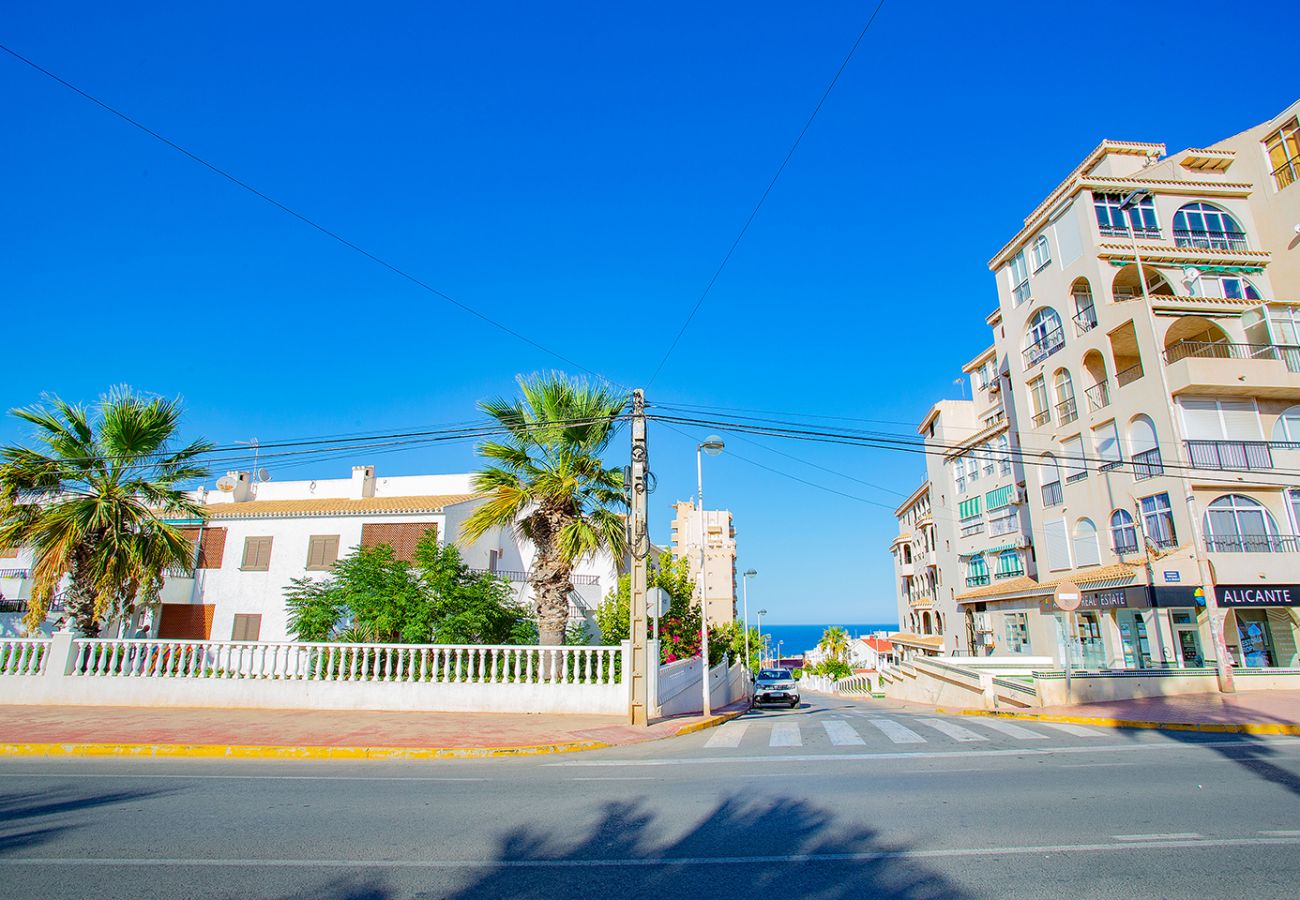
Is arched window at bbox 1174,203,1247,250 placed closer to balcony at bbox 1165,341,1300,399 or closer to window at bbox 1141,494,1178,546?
balcony at bbox 1165,341,1300,399

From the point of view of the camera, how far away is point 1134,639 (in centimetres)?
2633

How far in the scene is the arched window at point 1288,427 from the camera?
81.7 ft

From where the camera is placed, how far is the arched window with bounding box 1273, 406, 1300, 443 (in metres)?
24.9

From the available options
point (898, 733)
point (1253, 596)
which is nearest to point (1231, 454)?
point (1253, 596)

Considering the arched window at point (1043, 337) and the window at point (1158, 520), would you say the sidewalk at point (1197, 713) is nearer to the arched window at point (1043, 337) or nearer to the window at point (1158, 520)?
the window at point (1158, 520)

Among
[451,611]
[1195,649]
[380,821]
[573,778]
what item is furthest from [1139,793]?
[1195,649]

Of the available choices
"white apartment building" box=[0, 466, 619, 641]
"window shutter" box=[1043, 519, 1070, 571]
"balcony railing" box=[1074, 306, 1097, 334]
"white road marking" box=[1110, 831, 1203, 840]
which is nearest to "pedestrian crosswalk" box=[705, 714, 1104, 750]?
"white road marking" box=[1110, 831, 1203, 840]

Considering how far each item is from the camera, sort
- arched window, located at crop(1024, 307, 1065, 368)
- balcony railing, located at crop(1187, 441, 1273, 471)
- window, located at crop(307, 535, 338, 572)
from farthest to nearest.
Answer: arched window, located at crop(1024, 307, 1065, 368), window, located at crop(307, 535, 338, 572), balcony railing, located at crop(1187, 441, 1273, 471)

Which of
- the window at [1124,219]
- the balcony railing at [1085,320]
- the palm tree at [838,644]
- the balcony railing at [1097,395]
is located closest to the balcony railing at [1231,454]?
the balcony railing at [1097,395]

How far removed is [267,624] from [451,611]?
415 inches

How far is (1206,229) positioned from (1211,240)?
49cm

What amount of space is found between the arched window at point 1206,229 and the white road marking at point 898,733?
83.2ft

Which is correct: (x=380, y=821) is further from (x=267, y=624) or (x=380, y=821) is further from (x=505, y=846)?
(x=267, y=624)

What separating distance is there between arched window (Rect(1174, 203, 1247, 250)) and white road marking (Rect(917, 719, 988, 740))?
80.5 feet
